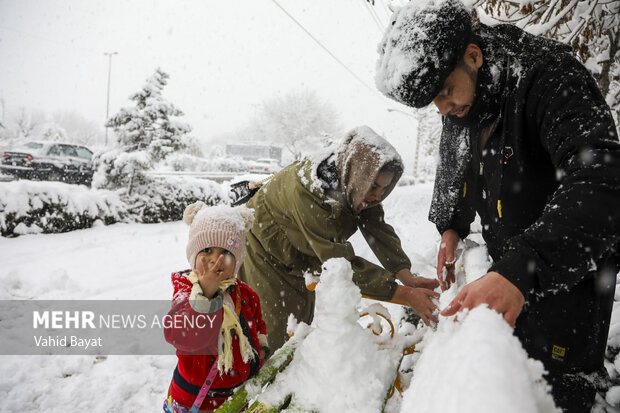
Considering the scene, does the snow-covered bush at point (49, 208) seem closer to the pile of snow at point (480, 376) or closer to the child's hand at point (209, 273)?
the child's hand at point (209, 273)

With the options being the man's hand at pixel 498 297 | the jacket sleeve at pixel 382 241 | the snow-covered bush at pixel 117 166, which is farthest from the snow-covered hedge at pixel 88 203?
the man's hand at pixel 498 297

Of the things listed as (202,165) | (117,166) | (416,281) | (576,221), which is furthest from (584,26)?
(202,165)

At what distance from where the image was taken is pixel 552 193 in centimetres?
145

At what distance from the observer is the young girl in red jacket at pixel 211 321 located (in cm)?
149

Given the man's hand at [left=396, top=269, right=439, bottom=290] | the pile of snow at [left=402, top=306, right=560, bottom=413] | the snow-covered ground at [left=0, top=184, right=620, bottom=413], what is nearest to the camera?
the pile of snow at [left=402, top=306, right=560, bottom=413]

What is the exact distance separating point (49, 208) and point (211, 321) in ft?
23.8

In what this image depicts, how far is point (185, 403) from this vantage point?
1.68 meters

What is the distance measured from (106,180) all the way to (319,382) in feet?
31.8

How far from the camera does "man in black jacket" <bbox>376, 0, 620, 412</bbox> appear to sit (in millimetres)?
961

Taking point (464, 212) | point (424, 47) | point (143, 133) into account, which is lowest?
point (143, 133)

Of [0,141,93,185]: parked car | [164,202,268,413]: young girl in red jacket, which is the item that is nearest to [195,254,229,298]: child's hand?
[164,202,268,413]: young girl in red jacket

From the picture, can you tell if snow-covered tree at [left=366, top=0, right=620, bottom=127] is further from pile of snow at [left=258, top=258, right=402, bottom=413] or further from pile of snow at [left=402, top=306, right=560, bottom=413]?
pile of snow at [left=402, top=306, right=560, bottom=413]

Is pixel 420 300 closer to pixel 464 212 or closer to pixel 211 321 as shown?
pixel 464 212

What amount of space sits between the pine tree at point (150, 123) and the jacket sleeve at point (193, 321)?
8971mm
